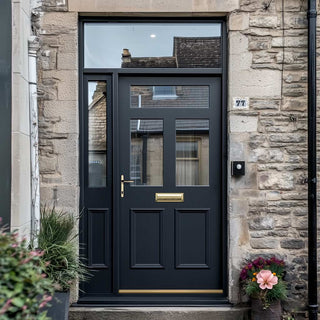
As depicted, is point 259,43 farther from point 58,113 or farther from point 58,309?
point 58,309

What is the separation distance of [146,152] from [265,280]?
72.6 inches

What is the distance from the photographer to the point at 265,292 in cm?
356

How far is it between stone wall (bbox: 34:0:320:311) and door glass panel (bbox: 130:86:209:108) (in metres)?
0.37

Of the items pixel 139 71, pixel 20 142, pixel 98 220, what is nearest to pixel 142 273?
pixel 98 220

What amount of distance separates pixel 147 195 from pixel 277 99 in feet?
5.86

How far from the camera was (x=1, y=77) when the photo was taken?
11.1 feet

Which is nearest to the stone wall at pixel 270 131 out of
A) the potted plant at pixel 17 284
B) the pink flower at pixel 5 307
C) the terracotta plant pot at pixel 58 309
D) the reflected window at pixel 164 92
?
the reflected window at pixel 164 92

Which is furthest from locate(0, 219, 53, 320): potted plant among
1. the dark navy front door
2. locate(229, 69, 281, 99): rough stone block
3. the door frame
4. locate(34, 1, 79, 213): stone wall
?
locate(229, 69, 281, 99): rough stone block

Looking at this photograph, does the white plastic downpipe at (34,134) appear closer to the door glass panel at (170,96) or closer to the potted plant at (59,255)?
the potted plant at (59,255)

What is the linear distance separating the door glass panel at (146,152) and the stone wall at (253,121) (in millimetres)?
653

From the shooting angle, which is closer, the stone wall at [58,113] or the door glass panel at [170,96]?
the stone wall at [58,113]

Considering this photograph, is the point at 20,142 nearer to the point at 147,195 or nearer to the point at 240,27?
the point at 147,195

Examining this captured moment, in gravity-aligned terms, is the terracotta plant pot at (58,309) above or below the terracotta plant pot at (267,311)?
above

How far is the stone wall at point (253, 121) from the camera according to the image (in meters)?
3.92
